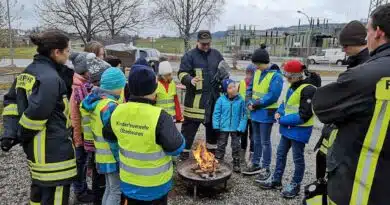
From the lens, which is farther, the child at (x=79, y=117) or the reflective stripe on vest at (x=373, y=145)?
the child at (x=79, y=117)

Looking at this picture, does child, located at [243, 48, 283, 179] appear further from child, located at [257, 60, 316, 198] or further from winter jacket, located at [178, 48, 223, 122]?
winter jacket, located at [178, 48, 223, 122]

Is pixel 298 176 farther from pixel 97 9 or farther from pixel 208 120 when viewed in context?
pixel 97 9

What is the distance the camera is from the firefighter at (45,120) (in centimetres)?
274

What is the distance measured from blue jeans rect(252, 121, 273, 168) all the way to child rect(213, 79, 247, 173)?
245 millimetres

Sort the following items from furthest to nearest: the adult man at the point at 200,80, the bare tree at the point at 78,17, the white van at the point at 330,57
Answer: the white van at the point at 330,57 < the bare tree at the point at 78,17 < the adult man at the point at 200,80

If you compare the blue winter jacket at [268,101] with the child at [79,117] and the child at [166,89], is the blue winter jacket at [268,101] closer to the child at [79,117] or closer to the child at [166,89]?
the child at [166,89]

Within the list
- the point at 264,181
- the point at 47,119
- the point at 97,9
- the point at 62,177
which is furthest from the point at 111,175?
the point at 97,9

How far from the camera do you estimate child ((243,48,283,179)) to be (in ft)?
15.5

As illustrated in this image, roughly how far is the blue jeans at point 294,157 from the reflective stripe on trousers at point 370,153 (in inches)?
91.0

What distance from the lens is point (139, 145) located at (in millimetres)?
2666

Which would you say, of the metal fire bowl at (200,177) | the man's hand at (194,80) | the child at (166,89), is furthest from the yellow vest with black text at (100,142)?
the man's hand at (194,80)

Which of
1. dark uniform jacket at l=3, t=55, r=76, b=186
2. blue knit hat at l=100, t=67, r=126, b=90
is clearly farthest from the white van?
dark uniform jacket at l=3, t=55, r=76, b=186

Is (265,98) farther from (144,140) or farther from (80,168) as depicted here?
(80,168)

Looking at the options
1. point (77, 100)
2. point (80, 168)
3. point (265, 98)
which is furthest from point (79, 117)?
point (265, 98)
